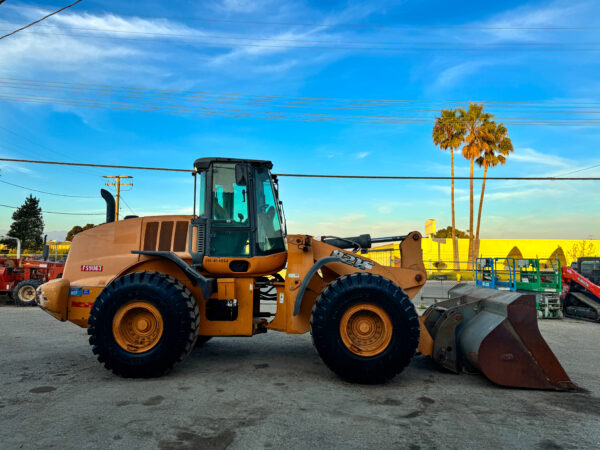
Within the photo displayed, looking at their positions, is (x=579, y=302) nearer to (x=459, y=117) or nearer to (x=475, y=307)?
(x=475, y=307)

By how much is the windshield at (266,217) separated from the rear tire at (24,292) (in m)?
12.1

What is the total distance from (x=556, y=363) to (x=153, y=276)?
4780 mm

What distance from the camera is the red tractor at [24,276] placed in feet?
47.6

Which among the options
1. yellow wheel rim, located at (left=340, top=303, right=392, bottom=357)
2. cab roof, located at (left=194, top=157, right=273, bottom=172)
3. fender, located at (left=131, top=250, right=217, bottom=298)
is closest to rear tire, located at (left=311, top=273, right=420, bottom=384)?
yellow wheel rim, located at (left=340, top=303, right=392, bottom=357)

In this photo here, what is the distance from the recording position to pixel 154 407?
4141 millimetres

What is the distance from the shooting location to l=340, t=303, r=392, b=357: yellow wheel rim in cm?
495

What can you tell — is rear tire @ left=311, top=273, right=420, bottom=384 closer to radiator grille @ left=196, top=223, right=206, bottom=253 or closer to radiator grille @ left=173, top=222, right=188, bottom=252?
Result: radiator grille @ left=196, top=223, right=206, bottom=253

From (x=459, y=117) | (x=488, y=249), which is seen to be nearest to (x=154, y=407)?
(x=459, y=117)

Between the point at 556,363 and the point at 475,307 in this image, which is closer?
the point at 556,363

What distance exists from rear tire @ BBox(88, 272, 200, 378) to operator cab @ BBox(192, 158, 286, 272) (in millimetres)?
727

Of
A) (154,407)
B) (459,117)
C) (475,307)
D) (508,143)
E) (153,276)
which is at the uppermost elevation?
(459,117)

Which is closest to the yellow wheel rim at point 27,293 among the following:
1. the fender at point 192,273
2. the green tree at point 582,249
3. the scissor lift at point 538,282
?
the fender at point 192,273

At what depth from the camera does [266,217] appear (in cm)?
592

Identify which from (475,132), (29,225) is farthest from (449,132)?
(29,225)
